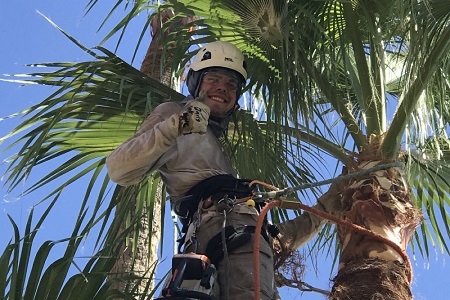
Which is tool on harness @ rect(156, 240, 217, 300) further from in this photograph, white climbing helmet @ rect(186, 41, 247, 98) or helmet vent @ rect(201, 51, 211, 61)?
helmet vent @ rect(201, 51, 211, 61)

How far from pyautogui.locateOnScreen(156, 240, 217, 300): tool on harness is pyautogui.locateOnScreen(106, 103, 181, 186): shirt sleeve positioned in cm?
53

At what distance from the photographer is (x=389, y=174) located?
4.22m

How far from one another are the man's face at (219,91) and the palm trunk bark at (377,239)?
2.37ft

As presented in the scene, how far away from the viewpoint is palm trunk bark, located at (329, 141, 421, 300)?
12.4 feet

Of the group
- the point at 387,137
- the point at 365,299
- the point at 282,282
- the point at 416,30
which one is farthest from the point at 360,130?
the point at 365,299

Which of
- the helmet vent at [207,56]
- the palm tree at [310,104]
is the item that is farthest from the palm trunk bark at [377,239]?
the helmet vent at [207,56]

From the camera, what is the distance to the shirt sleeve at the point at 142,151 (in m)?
3.67

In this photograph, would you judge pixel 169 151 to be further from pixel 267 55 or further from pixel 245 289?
pixel 267 55

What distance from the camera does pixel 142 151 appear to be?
371cm

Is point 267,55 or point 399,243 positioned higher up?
point 267,55

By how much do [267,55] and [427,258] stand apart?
1.78 m

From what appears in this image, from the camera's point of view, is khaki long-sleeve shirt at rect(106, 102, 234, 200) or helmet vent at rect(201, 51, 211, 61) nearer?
khaki long-sleeve shirt at rect(106, 102, 234, 200)

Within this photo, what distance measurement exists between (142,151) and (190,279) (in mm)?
666

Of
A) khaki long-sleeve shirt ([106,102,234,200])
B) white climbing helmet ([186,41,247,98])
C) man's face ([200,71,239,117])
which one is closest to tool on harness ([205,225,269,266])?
khaki long-sleeve shirt ([106,102,234,200])
